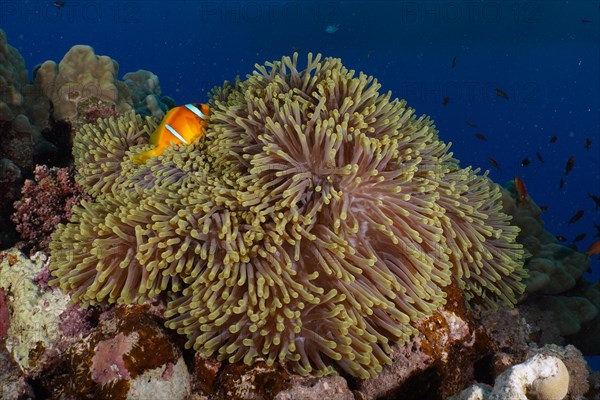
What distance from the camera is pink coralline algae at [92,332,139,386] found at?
6.88 feet

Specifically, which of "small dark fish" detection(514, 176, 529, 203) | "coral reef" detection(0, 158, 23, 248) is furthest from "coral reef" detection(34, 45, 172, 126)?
"small dark fish" detection(514, 176, 529, 203)

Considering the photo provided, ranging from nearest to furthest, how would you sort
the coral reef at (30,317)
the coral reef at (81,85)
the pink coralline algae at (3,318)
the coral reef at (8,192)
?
the coral reef at (30,317), the pink coralline algae at (3,318), the coral reef at (8,192), the coral reef at (81,85)

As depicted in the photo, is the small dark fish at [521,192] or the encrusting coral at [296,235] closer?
the encrusting coral at [296,235]

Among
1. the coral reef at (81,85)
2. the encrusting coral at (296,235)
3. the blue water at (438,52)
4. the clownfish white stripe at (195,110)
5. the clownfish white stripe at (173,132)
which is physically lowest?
the encrusting coral at (296,235)

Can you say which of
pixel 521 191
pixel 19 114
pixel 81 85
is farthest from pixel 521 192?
pixel 19 114

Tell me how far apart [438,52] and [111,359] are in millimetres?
50732

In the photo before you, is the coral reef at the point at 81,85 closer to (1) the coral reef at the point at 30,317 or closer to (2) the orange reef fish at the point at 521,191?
(1) the coral reef at the point at 30,317

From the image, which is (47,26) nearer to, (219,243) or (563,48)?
(563,48)

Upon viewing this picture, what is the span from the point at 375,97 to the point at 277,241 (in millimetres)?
1143

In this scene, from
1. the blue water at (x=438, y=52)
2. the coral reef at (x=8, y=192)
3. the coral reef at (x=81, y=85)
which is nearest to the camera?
the coral reef at (x=8, y=192)

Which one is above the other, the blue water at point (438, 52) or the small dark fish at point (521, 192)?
the blue water at point (438, 52)

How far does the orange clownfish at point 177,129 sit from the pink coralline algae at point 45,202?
0.79 meters

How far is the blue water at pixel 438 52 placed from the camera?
1507 inches

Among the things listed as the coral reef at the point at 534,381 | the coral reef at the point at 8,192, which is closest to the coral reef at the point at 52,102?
the coral reef at the point at 8,192
